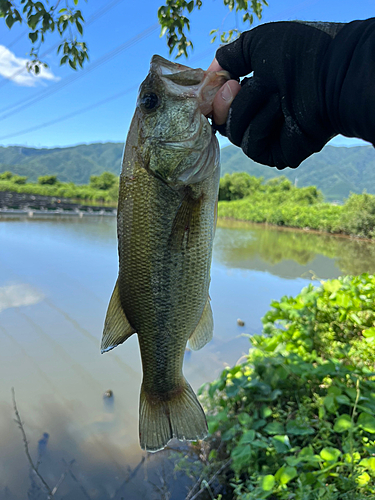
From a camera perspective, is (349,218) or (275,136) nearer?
(275,136)

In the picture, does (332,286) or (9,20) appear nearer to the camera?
(9,20)

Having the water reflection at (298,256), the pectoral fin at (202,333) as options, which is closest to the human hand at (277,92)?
the pectoral fin at (202,333)

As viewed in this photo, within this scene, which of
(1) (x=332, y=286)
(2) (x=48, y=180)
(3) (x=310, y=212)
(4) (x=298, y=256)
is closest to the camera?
(1) (x=332, y=286)

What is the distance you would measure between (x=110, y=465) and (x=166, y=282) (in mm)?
2513

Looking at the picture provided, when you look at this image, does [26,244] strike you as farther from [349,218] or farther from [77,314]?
[349,218]

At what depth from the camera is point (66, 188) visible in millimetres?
50812

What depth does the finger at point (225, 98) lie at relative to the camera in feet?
3.92

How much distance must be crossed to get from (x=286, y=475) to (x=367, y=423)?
2.10ft

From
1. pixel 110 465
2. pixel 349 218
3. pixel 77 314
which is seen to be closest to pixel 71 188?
pixel 349 218

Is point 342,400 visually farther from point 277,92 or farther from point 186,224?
point 277,92

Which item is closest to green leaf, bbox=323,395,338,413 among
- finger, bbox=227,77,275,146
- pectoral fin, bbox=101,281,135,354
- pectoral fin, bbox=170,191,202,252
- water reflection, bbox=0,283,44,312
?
pectoral fin, bbox=101,281,135,354

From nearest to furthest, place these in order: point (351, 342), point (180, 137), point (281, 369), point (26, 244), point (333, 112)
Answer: point (333, 112)
point (180, 137)
point (281, 369)
point (351, 342)
point (26, 244)

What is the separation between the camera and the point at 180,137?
127 cm

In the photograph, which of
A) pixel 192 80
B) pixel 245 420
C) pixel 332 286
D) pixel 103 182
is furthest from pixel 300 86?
pixel 103 182
